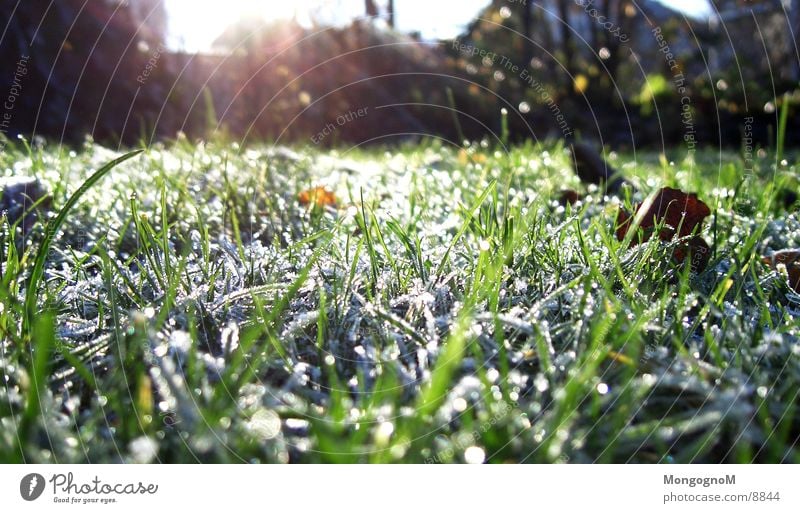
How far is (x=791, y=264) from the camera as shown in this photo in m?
1.35

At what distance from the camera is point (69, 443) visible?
0.79 meters

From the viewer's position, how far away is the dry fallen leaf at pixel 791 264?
1325 millimetres

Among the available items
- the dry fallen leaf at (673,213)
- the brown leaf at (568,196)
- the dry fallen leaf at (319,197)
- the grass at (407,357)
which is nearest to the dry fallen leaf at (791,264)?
the grass at (407,357)

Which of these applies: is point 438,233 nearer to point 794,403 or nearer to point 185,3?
point 794,403

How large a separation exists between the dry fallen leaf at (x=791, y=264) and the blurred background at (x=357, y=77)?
1.37m

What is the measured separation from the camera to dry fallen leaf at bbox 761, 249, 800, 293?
1.33 m

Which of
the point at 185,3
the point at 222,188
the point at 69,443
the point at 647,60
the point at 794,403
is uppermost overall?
the point at 647,60

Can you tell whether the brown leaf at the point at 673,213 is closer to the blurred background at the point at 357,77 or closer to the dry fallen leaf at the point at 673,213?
the dry fallen leaf at the point at 673,213

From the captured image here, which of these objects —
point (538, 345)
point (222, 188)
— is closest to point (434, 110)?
point (222, 188)

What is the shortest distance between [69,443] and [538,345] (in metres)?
0.61

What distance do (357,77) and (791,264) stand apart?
6575mm

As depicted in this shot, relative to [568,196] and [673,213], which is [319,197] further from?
[673,213]

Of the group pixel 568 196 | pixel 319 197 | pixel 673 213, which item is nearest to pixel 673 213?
pixel 673 213

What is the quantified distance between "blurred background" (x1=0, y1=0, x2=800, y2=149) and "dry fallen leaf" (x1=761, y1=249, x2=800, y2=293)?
1370 mm
